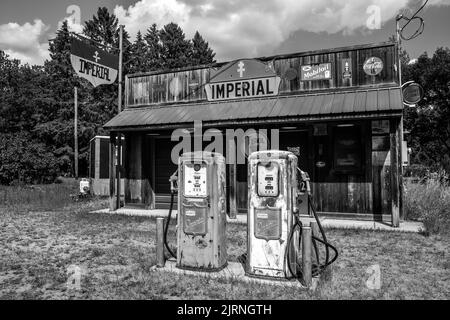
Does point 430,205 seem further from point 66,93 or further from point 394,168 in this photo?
point 66,93

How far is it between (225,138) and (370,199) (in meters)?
4.42

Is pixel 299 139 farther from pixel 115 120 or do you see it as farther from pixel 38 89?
pixel 38 89

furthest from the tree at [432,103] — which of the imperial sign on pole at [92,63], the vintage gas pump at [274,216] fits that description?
the vintage gas pump at [274,216]

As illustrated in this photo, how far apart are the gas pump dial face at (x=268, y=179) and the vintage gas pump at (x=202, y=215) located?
0.64 metres

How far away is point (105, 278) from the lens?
16.7ft

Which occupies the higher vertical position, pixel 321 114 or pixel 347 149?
pixel 321 114

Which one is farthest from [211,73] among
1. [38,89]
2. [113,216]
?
[38,89]

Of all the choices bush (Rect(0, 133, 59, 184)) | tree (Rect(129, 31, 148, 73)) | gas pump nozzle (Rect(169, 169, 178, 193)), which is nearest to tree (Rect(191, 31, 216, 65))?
tree (Rect(129, 31, 148, 73))

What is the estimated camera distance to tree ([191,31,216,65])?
1992 inches

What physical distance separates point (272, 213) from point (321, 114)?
15.6ft

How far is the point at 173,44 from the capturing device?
4997cm

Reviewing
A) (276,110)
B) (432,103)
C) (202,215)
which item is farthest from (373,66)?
(432,103)
